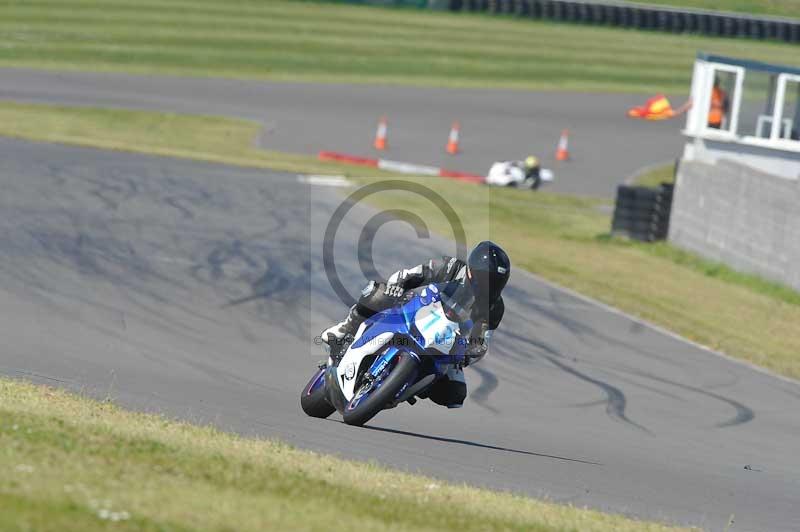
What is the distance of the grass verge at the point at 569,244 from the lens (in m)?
17.0

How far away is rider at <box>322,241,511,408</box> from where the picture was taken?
849 centimetres

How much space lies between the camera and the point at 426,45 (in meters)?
49.0

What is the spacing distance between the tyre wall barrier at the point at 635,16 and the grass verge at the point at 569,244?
24067 millimetres

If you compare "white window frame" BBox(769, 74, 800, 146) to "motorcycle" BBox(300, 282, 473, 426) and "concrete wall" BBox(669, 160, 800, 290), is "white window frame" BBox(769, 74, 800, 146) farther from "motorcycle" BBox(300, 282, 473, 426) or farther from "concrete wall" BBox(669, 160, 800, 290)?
"motorcycle" BBox(300, 282, 473, 426)

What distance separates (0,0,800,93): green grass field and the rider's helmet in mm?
33781

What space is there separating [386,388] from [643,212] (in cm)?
1573

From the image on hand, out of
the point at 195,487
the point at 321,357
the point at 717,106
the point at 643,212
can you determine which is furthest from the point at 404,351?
the point at 717,106

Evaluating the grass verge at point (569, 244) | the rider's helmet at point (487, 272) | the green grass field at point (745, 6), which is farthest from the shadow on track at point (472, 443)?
the green grass field at point (745, 6)

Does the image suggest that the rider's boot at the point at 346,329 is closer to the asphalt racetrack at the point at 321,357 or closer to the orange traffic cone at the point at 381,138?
the asphalt racetrack at the point at 321,357

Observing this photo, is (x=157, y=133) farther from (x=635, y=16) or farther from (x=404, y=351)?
(x=635, y=16)

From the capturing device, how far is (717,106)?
23703 millimetres

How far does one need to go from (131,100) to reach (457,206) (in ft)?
46.2

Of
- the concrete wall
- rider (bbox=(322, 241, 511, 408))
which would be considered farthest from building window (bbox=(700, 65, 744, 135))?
rider (bbox=(322, 241, 511, 408))

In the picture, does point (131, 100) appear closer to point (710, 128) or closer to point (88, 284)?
point (710, 128)
